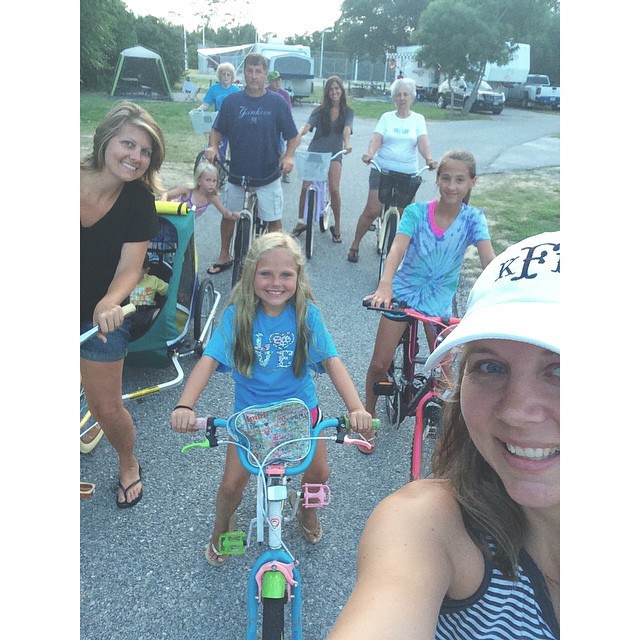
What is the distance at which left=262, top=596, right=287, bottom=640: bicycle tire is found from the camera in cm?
201

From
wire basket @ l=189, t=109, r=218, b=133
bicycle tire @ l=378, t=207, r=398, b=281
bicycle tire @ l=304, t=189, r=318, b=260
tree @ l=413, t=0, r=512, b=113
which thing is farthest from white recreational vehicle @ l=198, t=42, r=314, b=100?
bicycle tire @ l=378, t=207, r=398, b=281

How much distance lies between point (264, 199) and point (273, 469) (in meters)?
4.29

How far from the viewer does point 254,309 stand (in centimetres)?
258

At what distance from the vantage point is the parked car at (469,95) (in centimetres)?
2922

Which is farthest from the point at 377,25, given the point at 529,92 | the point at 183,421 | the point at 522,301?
the point at 522,301

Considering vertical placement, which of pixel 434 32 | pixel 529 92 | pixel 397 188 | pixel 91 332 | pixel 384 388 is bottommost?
pixel 384 388

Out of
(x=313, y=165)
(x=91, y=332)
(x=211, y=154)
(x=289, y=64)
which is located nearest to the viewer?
(x=91, y=332)

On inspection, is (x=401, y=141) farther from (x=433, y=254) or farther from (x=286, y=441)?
(x=286, y=441)

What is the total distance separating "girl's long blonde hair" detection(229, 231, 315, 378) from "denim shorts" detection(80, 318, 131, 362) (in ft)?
1.98

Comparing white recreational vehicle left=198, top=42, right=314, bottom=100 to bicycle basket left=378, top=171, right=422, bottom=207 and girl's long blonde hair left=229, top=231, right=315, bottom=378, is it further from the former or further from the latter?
girl's long blonde hair left=229, top=231, right=315, bottom=378

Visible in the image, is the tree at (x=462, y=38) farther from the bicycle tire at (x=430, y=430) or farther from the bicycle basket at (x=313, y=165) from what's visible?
the bicycle tire at (x=430, y=430)

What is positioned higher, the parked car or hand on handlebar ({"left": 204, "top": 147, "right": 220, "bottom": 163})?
the parked car

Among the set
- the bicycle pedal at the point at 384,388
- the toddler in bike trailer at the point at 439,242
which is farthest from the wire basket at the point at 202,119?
the bicycle pedal at the point at 384,388
